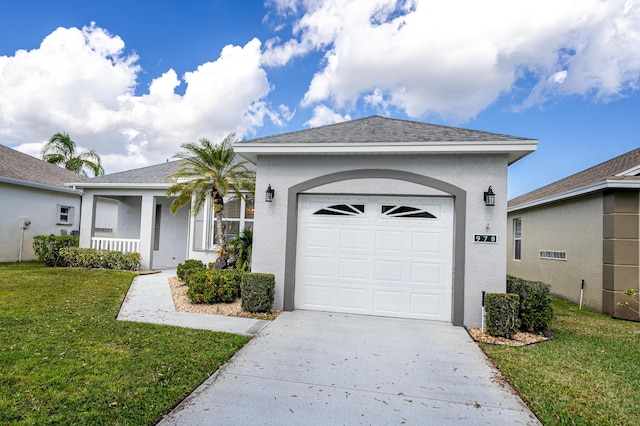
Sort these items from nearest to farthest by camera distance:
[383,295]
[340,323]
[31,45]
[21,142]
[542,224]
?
1. [340,323]
2. [383,295]
3. [542,224]
4. [31,45]
5. [21,142]

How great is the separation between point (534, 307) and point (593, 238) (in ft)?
14.7

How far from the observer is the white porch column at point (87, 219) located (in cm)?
1233

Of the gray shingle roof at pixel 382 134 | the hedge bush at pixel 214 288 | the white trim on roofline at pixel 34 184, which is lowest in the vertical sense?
the hedge bush at pixel 214 288

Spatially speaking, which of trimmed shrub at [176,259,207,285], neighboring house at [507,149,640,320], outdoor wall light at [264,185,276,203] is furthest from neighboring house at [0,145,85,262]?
neighboring house at [507,149,640,320]

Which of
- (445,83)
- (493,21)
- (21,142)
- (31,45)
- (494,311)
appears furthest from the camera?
(21,142)

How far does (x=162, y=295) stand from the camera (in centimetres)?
808

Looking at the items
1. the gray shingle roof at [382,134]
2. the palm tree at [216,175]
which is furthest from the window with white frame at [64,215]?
the gray shingle roof at [382,134]

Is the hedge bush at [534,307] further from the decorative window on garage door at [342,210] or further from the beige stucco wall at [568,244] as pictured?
the beige stucco wall at [568,244]

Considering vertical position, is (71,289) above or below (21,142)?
below

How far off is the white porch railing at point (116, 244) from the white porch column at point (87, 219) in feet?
0.79

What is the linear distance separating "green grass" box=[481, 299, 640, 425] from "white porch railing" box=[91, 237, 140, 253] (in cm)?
1177

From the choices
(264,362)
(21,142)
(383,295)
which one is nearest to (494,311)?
(383,295)

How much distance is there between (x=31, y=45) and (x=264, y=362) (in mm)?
18235

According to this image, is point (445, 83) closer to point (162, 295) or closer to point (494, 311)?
point (494, 311)
